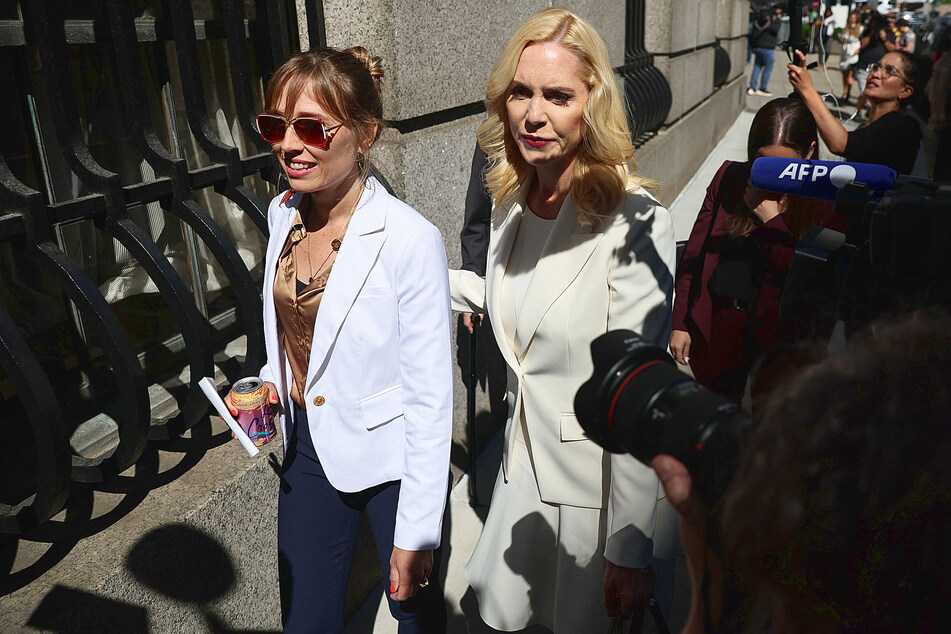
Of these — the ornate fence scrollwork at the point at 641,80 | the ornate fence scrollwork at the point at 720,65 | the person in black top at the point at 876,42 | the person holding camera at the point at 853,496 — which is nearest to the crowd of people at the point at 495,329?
the person holding camera at the point at 853,496

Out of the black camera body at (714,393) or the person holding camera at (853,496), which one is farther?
the black camera body at (714,393)

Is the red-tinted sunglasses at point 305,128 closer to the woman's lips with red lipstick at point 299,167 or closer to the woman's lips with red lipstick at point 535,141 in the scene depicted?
the woman's lips with red lipstick at point 299,167

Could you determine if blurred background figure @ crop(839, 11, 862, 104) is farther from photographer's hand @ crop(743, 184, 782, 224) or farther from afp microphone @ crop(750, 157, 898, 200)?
afp microphone @ crop(750, 157, 898, 200)

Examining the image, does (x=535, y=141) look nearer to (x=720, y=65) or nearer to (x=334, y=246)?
(x=334, y=246)

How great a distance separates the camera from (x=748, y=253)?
2.93 meters

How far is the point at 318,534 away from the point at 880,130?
3.64 meters

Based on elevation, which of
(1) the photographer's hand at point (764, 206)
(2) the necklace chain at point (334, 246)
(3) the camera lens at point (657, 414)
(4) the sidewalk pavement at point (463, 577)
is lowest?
(4) the sidewalk pavement at point (463, 577)

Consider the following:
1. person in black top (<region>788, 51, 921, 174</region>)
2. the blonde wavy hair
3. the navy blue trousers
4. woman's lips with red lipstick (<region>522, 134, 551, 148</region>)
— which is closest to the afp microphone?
the blonde wavy hair

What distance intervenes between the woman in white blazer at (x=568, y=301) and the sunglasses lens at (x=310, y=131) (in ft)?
1.77

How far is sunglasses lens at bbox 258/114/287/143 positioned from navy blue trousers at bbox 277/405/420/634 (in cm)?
78

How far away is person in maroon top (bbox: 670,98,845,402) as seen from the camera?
9.39ft

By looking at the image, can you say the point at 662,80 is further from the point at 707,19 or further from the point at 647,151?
the point at 707,19

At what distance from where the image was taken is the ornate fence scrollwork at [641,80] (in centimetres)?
703

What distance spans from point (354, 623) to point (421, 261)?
1.81 m
